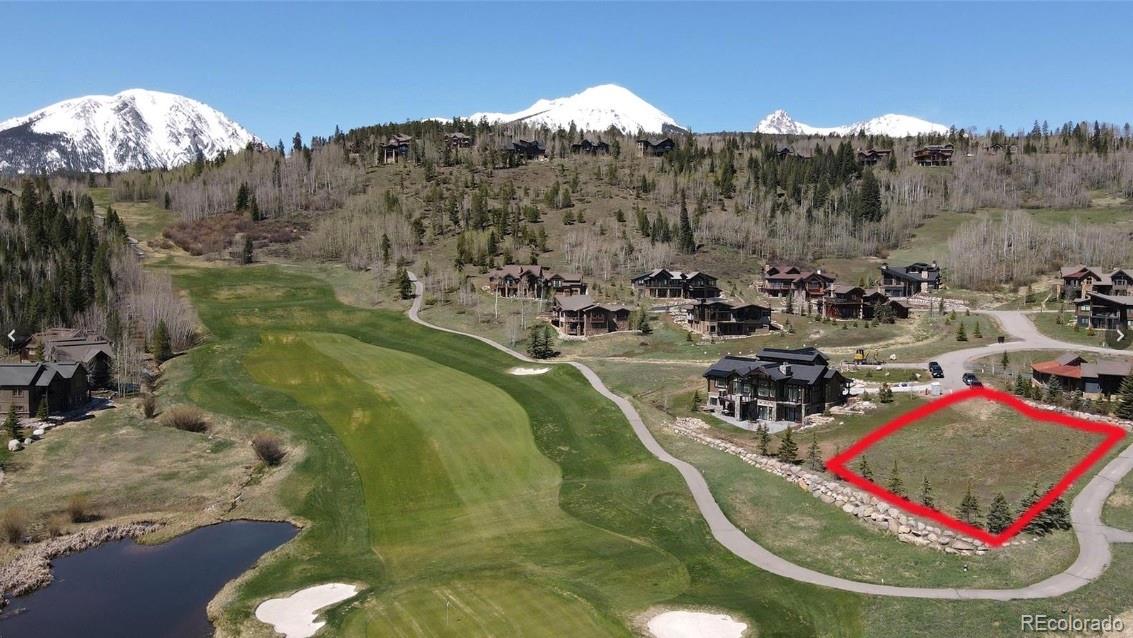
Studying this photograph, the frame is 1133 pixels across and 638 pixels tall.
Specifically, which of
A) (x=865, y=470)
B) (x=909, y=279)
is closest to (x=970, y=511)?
(x=865, y=470)

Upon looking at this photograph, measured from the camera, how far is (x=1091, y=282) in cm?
11856

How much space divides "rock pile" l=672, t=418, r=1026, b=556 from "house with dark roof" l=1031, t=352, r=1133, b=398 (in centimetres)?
2792

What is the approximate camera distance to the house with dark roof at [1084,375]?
6594cm

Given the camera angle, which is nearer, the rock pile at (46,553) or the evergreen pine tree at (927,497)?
the rock pile at (46,553)

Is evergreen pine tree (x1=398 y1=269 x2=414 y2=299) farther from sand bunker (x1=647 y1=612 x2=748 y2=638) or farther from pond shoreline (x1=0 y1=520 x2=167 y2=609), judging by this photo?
sand bunker (x1=647 y1=612 x2=748 y2=638)

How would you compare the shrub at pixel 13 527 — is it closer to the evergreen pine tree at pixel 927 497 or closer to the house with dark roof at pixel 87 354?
the house with dark roof at pixel 87 354

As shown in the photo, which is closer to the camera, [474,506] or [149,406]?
[474,506]

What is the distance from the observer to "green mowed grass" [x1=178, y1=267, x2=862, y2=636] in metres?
37.7

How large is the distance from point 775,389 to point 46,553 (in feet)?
174

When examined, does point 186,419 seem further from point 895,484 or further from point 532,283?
point 532,283

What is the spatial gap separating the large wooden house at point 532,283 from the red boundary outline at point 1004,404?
72.8 metres

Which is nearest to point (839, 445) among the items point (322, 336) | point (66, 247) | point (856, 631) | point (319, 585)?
point (856, 631)

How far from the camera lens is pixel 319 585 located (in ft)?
138

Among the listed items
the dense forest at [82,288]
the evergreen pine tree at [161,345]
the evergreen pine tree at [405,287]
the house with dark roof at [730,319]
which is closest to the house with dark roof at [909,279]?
the house with dark roof at [730,319]
